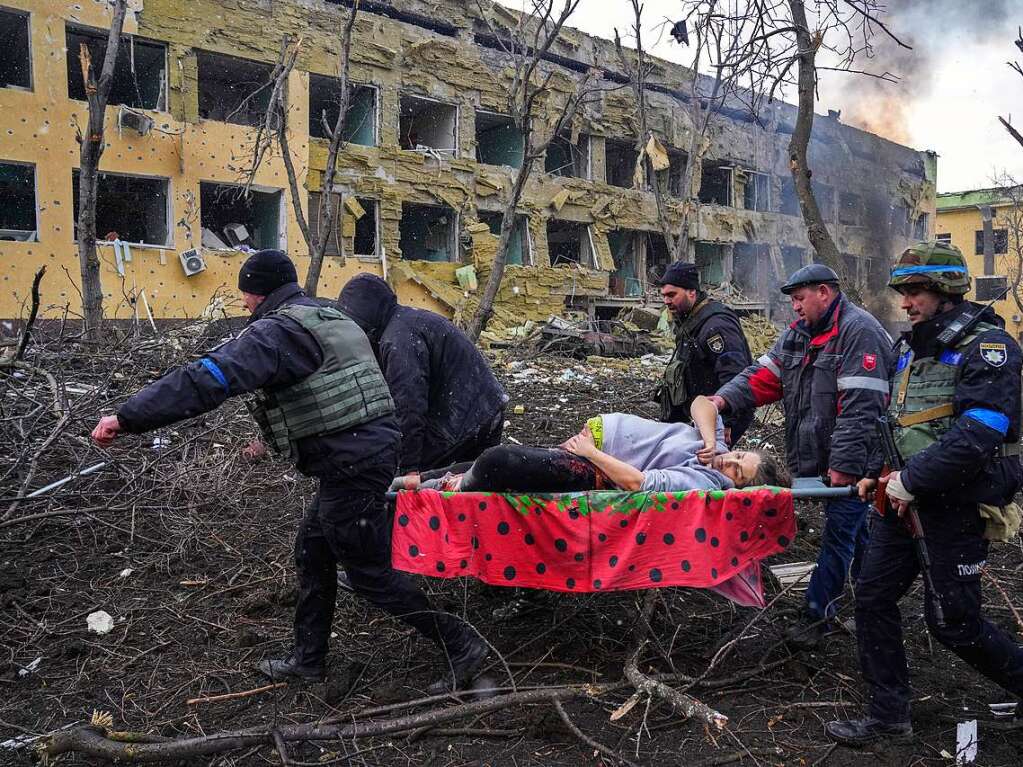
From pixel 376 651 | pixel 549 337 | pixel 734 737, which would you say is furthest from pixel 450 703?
pixel 549 337

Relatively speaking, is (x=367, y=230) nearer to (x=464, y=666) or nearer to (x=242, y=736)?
(x=464, y=666)

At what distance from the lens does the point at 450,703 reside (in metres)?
3.26

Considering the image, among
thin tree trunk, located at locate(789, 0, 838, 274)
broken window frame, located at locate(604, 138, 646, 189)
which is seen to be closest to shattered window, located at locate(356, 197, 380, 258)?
broken window frame, located at locate(604, 138, 646, 189)

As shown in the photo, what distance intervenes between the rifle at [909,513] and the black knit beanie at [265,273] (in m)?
2.43

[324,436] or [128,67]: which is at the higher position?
[128,67]

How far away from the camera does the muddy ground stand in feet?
9.73

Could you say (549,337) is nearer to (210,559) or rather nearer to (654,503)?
(210,559)

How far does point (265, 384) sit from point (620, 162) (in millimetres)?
24900

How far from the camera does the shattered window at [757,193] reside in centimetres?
2825

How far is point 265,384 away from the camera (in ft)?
9.68

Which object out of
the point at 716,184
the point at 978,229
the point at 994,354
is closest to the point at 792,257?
the point at 716,184

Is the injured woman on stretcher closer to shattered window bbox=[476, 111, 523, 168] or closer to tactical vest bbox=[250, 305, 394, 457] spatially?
tactical vest bbox=[250, 305, 394, 457]

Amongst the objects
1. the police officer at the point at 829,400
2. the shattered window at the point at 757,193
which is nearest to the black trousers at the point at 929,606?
the police officer at the point at 829,400

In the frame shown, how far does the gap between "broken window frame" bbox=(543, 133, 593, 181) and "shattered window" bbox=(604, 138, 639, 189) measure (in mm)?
1541
